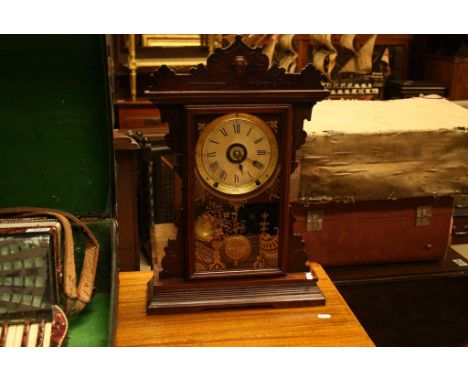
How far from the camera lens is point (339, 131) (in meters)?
1.91

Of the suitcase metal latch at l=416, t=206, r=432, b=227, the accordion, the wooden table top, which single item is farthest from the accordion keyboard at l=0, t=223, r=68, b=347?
the suitcase metal latch at l=416, t=206, r=432, b=227

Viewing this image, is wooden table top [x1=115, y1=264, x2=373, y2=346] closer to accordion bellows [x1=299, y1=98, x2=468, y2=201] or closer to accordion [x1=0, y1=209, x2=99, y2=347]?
accordion [x1=0, y1=209, x2=99, y2=347]

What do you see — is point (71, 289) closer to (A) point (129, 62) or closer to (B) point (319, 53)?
(A) point (129, 62)

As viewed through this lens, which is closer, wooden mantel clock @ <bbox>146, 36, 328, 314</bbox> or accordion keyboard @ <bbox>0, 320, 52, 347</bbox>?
accordion keyboard @ <bbox>0, 320, 52, 347</bbox>

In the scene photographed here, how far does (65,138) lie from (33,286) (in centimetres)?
36

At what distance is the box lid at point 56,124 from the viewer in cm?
124

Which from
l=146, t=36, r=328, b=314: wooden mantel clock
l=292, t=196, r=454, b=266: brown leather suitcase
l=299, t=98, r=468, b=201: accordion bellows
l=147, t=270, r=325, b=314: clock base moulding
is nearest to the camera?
l=146, t=36, r=328, b=314: wooden mantel clock

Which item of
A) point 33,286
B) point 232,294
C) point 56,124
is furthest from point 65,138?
point 232,294

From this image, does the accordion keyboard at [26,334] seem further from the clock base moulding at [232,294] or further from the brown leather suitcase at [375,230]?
the brown leather suitcase at [375,230]

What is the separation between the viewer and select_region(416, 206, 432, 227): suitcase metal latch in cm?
207

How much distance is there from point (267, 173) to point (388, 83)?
3.03 m

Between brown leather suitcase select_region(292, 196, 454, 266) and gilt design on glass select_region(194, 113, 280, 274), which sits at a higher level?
gilt design on glass select_region(194, 113, 280, 274)

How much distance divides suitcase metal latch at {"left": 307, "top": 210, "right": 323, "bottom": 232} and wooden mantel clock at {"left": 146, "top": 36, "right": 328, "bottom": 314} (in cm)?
66

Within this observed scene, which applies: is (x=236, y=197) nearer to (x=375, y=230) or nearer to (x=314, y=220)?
(x=314, y=220)
